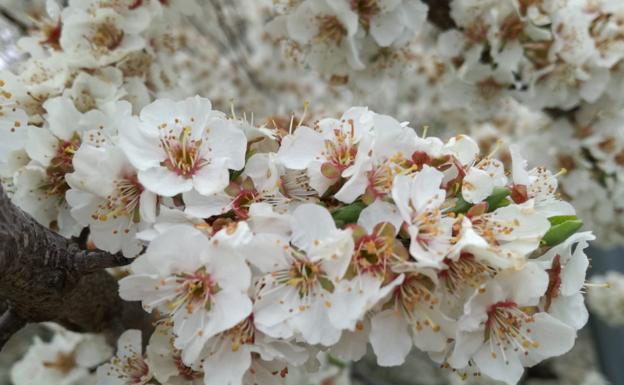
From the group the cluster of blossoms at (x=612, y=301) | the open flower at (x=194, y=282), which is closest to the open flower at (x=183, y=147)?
the open flower at (x=194, y=282)

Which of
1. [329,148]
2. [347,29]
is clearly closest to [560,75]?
A: [347,29]

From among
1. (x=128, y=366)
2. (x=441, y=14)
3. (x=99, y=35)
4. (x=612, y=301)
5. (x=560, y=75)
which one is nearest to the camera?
(x=128, y=366)

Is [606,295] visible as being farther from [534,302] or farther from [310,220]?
[310,220]

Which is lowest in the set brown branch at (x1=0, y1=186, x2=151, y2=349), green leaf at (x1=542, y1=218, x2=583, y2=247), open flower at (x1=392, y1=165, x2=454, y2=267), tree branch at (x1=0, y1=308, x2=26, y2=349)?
tree branch at (x1=0, y1=308, x2=26, y2=349)

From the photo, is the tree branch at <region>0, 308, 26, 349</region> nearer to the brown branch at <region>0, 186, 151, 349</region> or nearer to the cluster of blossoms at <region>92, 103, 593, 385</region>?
the brown branch at <region>0, 186, 151, 349</region>

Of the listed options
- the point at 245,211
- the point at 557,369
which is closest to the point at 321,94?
the point at 557,369

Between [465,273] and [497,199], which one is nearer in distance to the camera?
[465,273]

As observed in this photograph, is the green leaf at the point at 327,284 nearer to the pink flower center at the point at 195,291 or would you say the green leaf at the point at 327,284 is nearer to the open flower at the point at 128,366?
the pink flower center at the point at 195,291

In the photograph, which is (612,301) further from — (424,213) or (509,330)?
(424,213)

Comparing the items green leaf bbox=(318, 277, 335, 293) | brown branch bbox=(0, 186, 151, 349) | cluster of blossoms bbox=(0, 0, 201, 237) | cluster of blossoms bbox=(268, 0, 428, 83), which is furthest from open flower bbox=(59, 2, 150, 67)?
green leaf bbox=(318, 277, 335, 293)
